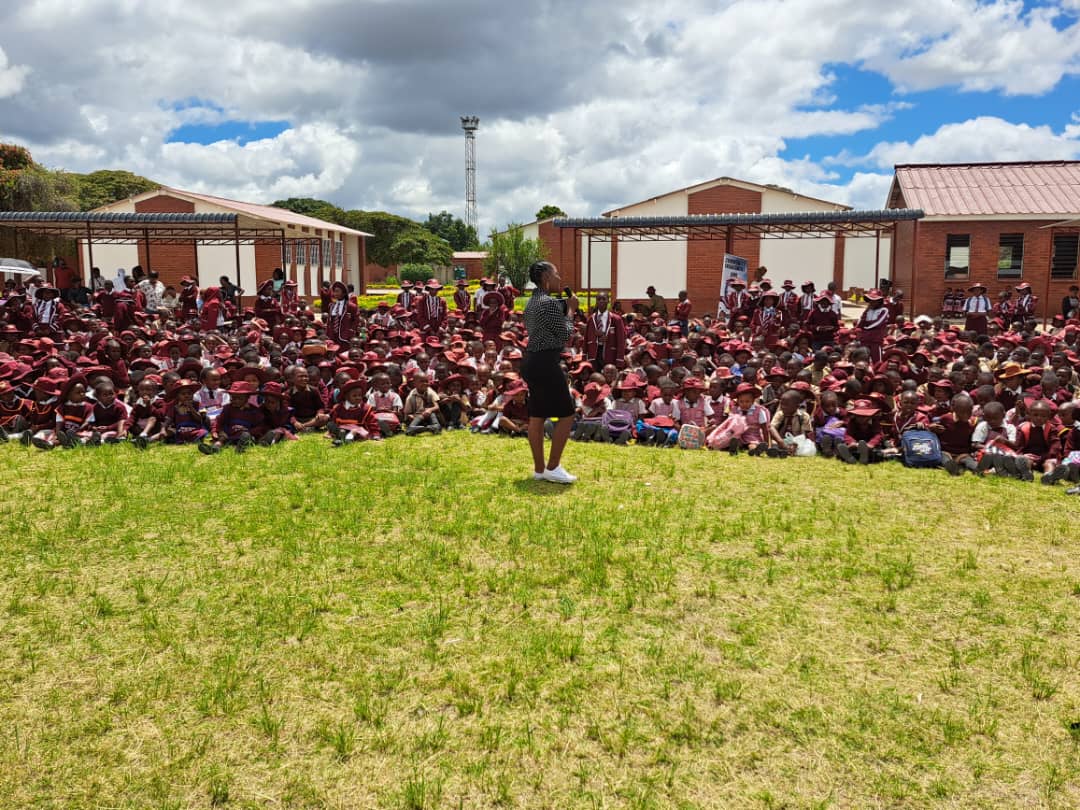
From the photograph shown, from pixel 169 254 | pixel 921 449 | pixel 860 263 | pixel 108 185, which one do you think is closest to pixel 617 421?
pixel 921 449

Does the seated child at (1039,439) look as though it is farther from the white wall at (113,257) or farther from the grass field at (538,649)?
the white wall at (113,257)

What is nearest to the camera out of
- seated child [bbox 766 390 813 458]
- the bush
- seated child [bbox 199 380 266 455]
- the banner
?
seated child [bbox 766 390 813 458]

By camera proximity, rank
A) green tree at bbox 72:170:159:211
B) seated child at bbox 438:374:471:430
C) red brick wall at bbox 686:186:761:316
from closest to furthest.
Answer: seated child at bbox 438:374:471:430, red brick wall at bbox 686:186:761:316, green tree at bbox 72:170:159:211

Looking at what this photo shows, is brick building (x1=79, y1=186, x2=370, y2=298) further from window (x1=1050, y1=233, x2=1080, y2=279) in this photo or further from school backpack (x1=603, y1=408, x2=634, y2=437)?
school backpack (x1=603, y1=408, x2=634, y2=437)

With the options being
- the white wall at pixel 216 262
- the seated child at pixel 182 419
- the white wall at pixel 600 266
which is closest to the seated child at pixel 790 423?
the seated child at pixel 182 419

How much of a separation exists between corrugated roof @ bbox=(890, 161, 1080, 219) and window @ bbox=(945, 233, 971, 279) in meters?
0.84

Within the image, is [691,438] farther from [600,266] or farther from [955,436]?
[600,266]

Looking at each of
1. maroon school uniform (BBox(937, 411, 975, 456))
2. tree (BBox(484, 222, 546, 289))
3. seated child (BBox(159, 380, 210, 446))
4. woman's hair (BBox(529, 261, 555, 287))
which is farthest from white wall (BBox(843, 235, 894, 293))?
woman's hair (BBox(529, 261, 555, 287))

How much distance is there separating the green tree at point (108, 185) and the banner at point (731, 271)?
162 feet

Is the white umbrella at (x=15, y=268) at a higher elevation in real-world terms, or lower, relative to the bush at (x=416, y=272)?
lower

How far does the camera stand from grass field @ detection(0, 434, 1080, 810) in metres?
3.14

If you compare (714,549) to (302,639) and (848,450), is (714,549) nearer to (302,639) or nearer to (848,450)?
(302,639)

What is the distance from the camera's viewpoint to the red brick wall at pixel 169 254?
1409 inches

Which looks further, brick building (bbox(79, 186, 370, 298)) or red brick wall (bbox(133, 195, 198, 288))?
red brick wall (bbox(133, 195, 198, 288))
